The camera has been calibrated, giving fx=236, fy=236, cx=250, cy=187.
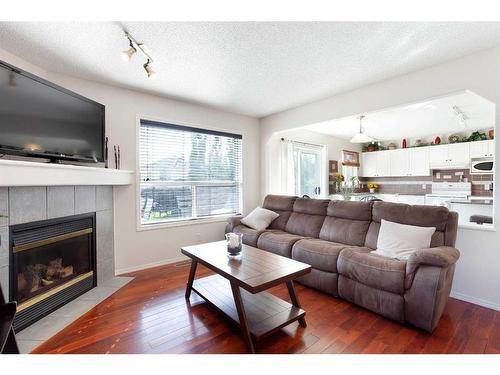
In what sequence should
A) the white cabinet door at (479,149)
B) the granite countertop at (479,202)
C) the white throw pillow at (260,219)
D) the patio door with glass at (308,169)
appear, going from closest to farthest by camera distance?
the white throw pillow at (260,219) → the granite countertop at (479,202) → the white cabinet door at (479,149) → the patio door with glass at (308,169)

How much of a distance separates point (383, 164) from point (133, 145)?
18.9 feet

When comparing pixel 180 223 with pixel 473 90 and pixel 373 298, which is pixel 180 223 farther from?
pixel 473 90

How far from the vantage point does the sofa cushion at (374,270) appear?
1.91m

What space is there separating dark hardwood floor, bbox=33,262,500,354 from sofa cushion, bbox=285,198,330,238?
1046 millimetres

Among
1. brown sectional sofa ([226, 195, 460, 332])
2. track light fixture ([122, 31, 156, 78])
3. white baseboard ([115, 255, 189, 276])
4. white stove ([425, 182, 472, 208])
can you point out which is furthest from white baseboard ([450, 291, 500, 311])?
track light fixture ([122, 31, 156, 78])

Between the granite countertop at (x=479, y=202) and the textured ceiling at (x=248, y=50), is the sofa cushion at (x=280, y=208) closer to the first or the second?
the textured ceiling at (x=248, y=50)

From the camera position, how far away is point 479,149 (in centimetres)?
462

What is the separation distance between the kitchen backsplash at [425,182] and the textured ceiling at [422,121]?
92cm

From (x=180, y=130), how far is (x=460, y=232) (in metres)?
3.60

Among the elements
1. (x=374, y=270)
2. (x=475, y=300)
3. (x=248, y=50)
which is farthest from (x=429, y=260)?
(x=248, y=50)

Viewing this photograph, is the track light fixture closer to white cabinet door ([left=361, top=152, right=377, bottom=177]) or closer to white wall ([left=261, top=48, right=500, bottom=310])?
white wall ([left=261, top=48, right=500, bottom=310])

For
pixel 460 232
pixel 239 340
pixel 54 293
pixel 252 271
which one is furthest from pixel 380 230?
pixel 54 293

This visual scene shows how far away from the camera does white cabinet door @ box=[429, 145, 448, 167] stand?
16.6 ft

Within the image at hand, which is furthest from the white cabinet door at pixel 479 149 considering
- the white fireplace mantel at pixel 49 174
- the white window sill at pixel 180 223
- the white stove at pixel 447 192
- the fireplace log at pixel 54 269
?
the fireplace log at pixel 54 269
